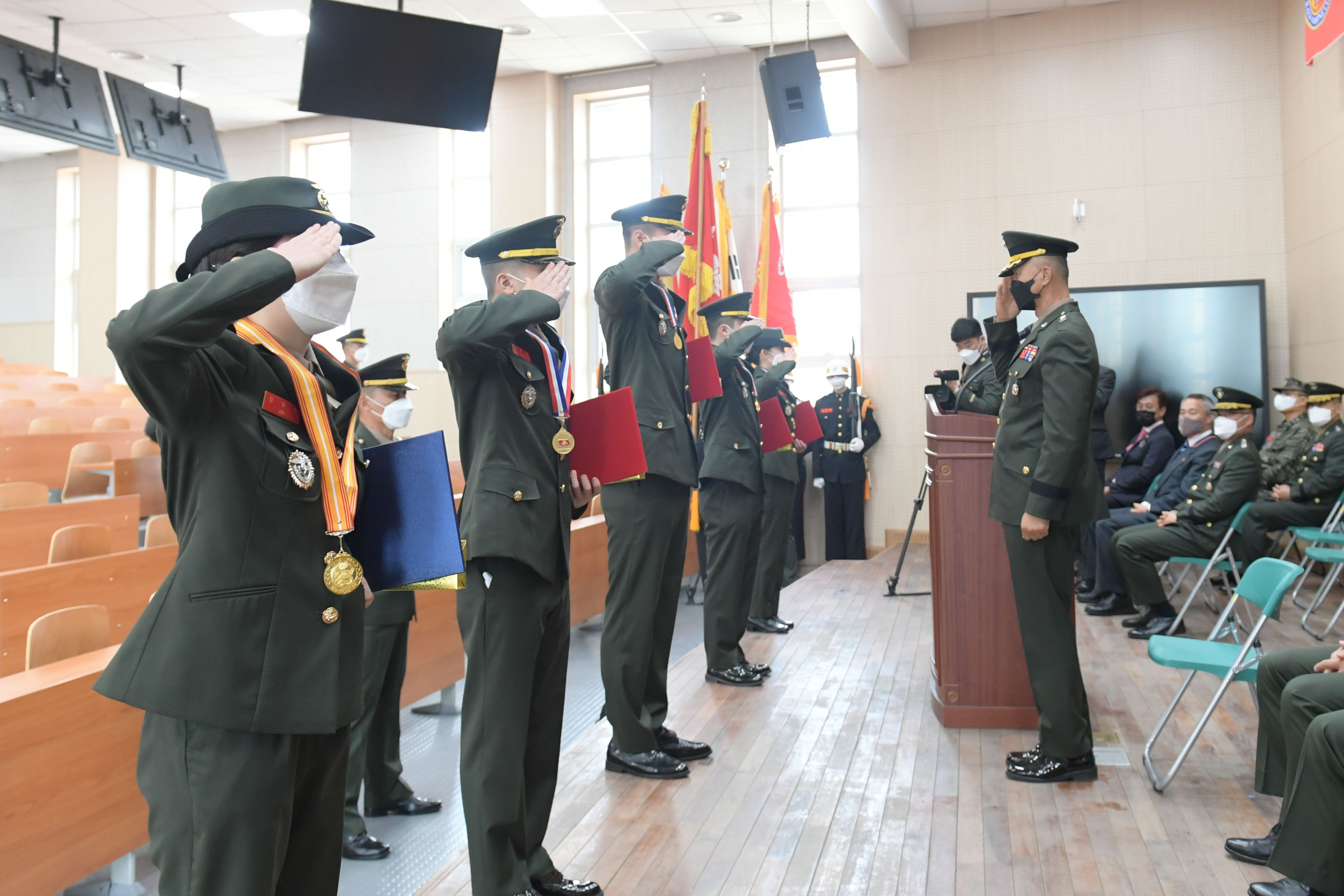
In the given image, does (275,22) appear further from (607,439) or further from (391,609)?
(607,439)

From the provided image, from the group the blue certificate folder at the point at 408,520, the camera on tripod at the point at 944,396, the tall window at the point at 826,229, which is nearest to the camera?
the blue certificate folder at the point at 408,520

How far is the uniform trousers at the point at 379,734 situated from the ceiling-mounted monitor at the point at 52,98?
7473mm

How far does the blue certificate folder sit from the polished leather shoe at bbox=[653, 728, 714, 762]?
1.81m

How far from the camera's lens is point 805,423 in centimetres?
552

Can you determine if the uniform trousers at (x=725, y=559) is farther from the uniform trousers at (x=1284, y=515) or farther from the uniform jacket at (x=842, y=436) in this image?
the uniform jacket at (x=842, y=436)

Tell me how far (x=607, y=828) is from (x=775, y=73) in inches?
229

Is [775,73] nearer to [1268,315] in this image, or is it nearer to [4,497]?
[1268,315]

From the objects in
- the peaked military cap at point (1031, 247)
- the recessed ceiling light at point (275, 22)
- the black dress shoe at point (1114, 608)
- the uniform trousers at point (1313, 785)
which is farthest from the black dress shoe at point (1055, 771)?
the recessed ceiling light at point (275, 22)

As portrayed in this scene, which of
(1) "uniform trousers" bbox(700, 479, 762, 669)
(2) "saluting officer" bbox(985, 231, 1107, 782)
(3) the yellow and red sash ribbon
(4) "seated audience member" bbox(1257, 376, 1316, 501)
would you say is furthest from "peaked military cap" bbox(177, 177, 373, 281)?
(4) "seated audience member" bbox(1257, 376, 1316, 501)

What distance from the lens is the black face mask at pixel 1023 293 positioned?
118 inches

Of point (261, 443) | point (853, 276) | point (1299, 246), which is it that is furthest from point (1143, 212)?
point (261, 443)

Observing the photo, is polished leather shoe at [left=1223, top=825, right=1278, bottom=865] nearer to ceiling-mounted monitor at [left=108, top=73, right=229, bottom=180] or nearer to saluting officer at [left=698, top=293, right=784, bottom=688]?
saluting officer at [left=698, top=293, right=784, bottom=688]

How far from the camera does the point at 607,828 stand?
100 inches

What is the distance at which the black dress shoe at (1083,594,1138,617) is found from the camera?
18.0 ft
